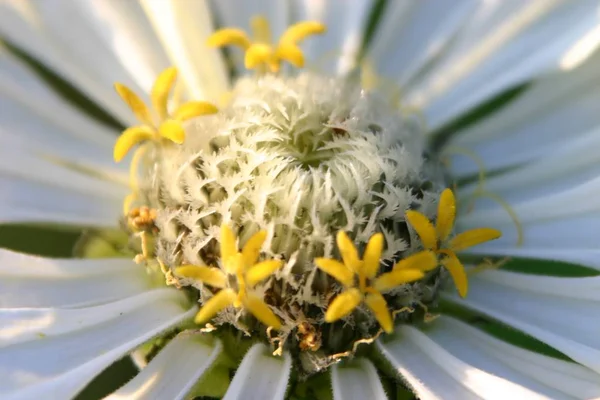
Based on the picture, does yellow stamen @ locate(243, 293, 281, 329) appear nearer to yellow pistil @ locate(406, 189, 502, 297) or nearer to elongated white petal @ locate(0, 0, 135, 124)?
yellow pistil @ locate(406, 189, 502, 297)

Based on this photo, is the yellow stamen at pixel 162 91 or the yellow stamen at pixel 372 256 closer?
the yellow stamen at pixel 372 256

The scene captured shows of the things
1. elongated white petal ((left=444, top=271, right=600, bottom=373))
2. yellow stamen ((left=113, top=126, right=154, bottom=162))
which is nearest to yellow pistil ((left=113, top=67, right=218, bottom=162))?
yellow stamen ((left=113, top=126, right=154, bottom=162))

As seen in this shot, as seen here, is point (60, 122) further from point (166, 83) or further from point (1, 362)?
point (1, 362)

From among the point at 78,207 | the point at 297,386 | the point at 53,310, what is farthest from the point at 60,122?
the point at 297,386

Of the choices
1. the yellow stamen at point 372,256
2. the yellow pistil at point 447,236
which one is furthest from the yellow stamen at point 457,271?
the yellow stamen at point 372,256

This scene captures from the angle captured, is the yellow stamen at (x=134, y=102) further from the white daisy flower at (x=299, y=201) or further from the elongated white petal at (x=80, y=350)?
the elongated white petal at (x=80, y=350)

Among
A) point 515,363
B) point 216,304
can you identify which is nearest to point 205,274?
point 216,304

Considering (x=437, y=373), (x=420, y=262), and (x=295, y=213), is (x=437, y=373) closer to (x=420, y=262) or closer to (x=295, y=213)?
(x=420, y=262)
